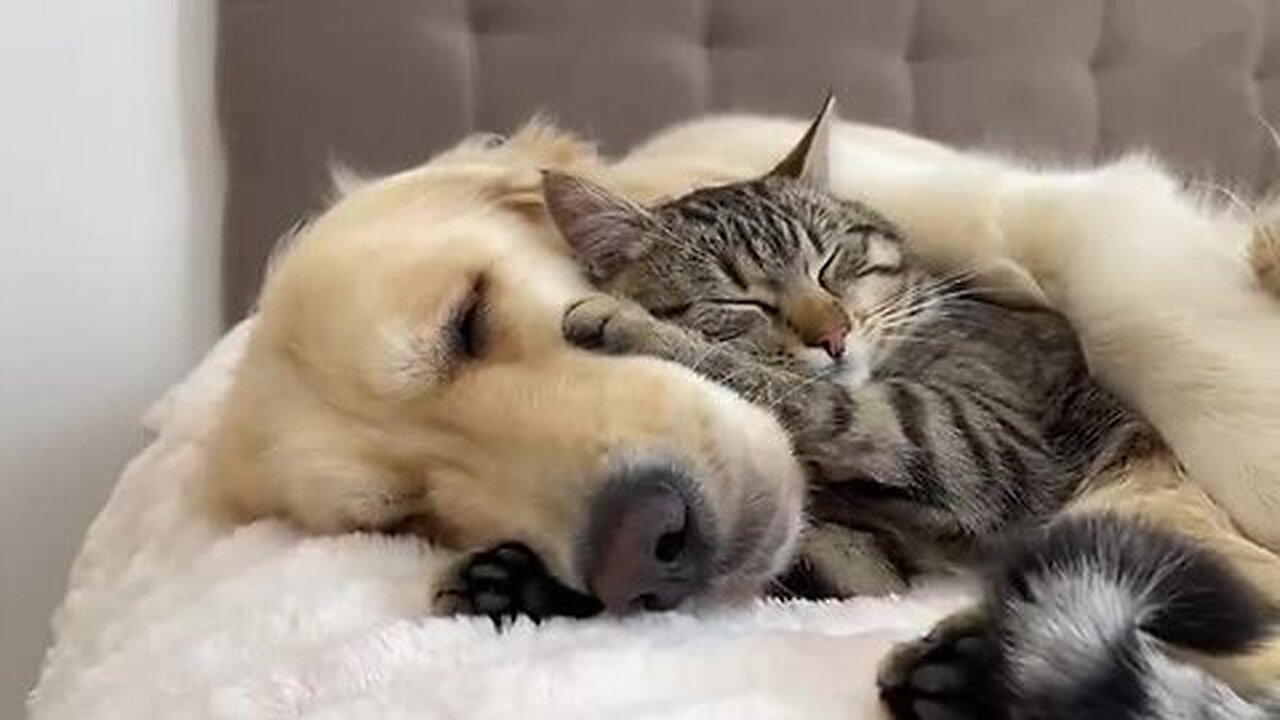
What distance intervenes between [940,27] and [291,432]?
1203 millimetres

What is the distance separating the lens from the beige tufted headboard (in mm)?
2191

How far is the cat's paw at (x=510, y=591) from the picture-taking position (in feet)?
3.73

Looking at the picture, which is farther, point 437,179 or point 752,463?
point 437,179

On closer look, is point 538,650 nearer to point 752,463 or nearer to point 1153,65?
point 752,463

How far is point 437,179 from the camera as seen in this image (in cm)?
144

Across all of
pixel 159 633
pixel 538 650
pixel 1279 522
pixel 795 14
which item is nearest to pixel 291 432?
pixel 159 633

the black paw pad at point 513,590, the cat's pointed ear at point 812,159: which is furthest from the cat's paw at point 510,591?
the cat's pointed ear at point 812,159

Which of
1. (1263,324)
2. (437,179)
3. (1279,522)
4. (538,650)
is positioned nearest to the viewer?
(538,650)

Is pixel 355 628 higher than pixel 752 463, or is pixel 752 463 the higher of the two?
pixel 752 463

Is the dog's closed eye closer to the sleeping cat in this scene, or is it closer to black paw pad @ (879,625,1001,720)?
the sleeping cat

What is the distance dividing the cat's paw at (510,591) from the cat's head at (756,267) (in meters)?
0.24

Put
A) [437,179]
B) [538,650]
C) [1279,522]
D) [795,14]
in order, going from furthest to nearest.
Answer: [795,14]
[437,179]
[1279,522]
[538,650]

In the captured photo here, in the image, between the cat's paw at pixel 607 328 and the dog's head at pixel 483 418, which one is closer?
the dog's head at pixel 483 418

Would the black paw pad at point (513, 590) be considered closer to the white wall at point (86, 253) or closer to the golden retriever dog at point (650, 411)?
the golden retriever dog at point (650, 411)
